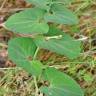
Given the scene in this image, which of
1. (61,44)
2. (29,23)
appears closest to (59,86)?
(61,44)

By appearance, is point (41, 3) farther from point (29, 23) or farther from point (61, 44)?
point (61, 44)

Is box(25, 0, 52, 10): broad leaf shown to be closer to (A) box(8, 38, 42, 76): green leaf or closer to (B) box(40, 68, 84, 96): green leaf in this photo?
(A) box(8, 38, 42, 76): green leaf

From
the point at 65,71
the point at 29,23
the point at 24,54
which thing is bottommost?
the point at 65,71

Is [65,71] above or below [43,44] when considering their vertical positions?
below

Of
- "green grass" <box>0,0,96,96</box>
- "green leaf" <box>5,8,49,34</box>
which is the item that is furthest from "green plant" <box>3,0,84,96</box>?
"green grass" <box>0,0,96,96</box>

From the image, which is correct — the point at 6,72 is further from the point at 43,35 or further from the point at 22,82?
the point at 43,35

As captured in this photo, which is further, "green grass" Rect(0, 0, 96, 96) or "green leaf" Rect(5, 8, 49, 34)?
"green grass" Rect(0, 0, 96, 96)

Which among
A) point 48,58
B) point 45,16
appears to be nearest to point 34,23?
point 45,16

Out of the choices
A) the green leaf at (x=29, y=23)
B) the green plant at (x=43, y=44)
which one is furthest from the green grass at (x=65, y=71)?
the green leaf at (x=29, y=23)
